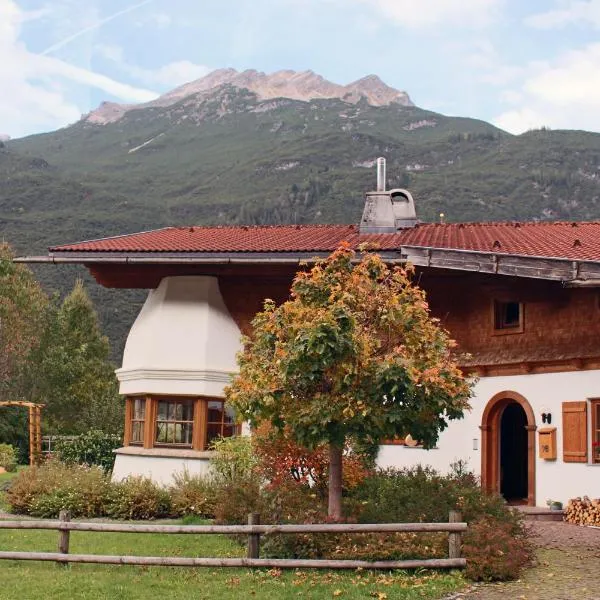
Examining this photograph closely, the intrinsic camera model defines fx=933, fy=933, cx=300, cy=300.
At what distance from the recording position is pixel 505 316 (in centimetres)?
1875

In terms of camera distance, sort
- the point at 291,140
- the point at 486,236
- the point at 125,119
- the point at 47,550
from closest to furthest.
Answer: the point at 47,550, the point at 486,236, the point at 291,140, the point at 125,119

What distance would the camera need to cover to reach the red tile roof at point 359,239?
696 inches

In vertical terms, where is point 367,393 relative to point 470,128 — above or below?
below

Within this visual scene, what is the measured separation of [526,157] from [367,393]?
98679 mm

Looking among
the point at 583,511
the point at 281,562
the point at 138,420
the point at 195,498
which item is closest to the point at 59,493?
the point at 195,498

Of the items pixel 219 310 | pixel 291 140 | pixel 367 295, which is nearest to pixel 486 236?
pixel 219 310

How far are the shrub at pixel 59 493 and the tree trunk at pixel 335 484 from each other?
5.70 meters

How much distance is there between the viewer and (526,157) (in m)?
106

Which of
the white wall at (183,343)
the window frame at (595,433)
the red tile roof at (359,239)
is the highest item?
the red tile roof at (359,239)

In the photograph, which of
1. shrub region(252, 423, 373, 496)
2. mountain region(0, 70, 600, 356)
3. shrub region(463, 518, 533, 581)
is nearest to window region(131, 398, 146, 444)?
shrub region(252, 423, 373, 496)

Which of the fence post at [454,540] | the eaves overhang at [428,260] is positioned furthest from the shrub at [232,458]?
the fence post at [454,540]

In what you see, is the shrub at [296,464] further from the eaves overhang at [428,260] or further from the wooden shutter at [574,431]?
the wooden shutter at [574,431]

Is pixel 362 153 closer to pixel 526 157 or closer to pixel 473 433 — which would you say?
pixel 526 157

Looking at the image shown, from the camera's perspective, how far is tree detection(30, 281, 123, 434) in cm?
4691
